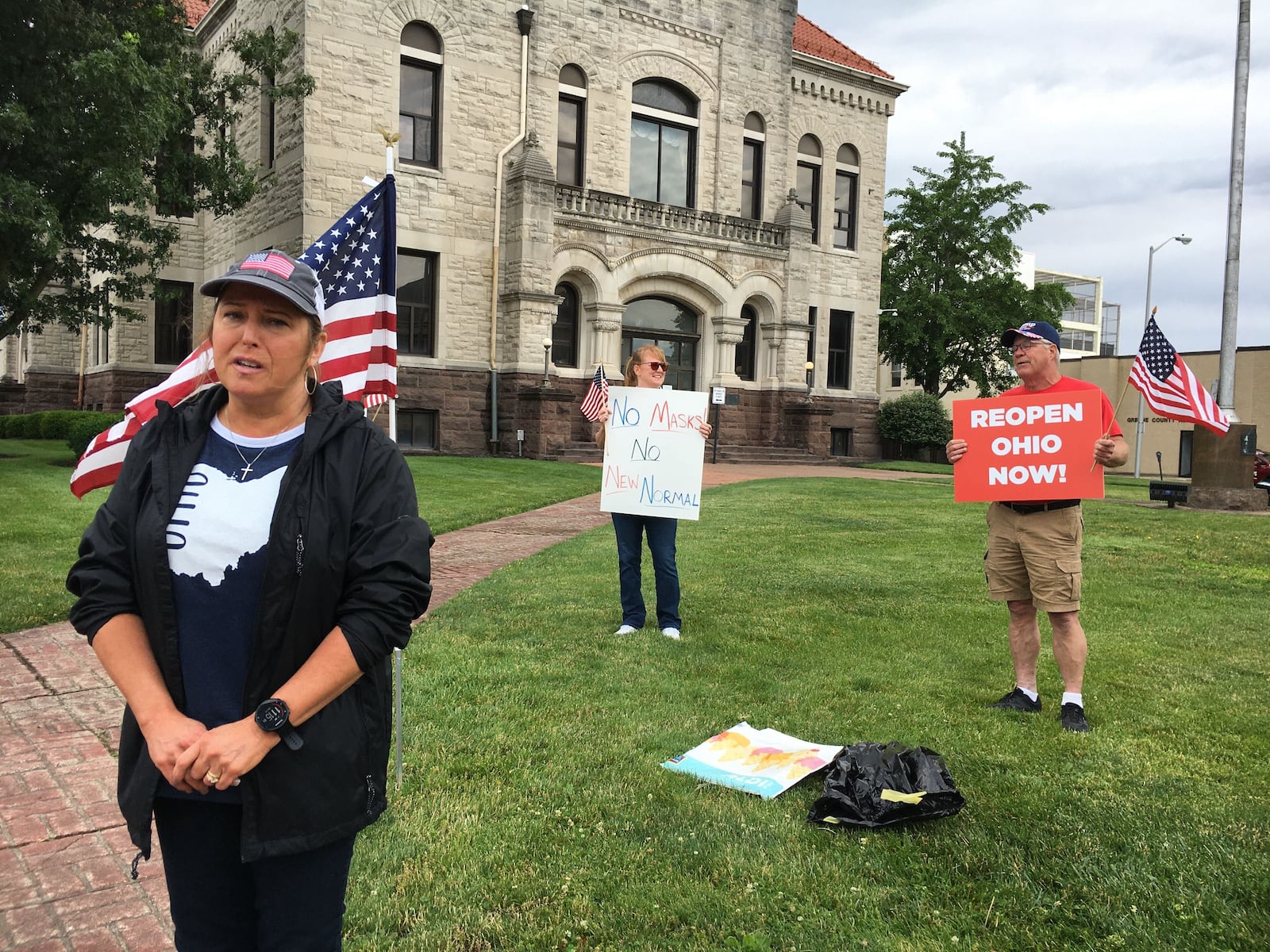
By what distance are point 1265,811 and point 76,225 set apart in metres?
18.9

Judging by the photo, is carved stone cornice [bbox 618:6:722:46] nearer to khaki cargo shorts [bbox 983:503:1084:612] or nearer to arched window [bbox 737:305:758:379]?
arched window [bbox 737:305:758:379]

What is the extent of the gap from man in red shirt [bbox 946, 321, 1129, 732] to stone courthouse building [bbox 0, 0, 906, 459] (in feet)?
66.4

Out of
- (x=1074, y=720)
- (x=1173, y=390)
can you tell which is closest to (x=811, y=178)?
(x=1173, y=390)

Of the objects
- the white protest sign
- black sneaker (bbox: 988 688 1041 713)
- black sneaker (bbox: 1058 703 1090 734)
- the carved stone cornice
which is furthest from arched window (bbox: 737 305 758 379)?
black sneaker (bbox: 1058 703 1090 734)

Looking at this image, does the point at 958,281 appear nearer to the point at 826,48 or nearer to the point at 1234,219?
the point at 826,48

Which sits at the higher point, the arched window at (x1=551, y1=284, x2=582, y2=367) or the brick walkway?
the arched window at (x1=551, y1=284, x2=582, y2=367)

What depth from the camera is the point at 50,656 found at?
6480 millimetres

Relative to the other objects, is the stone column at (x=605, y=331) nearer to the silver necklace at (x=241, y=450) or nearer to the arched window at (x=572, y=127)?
the arched window at (x=572, y=127)

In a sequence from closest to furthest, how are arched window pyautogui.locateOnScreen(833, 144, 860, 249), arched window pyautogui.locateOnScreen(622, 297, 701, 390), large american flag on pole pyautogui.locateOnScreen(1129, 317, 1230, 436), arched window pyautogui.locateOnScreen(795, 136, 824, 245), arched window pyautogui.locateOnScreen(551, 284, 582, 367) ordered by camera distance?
1. large american flag on pole pyautogui.locateOnScreen(1129, 317, 1230, 436)
2. arched window pyautogui.locateOnScreen(551, 284, 582, 367)
3. arched window pyautogui.locateOnScreen(622, 297, 701, 390)
4. arched window pyautogui.locateOnScreen(795, 136, 824, 245)
5. arched window pyautogui.locateOnScreen(833, 144, 860, 249)

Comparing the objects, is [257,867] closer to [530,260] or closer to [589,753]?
[589,753]

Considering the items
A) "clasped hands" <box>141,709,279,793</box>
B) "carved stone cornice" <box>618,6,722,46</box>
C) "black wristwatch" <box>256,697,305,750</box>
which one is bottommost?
"clasped hands" <box>141,709,279,793</box>

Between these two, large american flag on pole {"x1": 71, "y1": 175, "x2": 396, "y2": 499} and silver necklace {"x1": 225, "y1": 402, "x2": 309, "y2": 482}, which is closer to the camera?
silver necklace {"x1": 225, "y1": 402, "x2": 309, "y2": 482}

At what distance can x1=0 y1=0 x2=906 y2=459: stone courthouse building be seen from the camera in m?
24.8

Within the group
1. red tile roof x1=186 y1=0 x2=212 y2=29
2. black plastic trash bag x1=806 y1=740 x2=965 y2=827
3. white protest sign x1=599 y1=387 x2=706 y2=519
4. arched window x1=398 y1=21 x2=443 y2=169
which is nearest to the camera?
black plastic trash bag x1=806 y1=740 x2=965 y2=827
